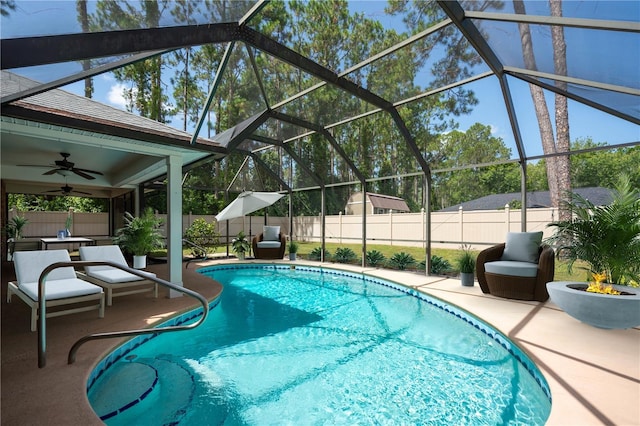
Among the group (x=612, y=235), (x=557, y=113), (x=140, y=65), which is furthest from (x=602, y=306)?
(x=140, y=65)

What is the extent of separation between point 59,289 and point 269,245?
7.31m

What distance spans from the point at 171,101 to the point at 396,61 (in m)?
6.21

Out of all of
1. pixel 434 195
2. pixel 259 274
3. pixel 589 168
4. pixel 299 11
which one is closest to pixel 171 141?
pixel 299 11

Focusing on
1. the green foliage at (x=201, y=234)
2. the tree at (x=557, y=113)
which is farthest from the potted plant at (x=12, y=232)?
the tree at (x=557, y=113)

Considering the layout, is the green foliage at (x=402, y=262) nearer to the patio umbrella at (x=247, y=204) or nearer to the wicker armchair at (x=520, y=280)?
the wicker armchair at (x=520, y=280)

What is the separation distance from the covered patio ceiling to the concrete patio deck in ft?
8.18

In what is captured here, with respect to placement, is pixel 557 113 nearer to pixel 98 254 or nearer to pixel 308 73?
pixel 308 73

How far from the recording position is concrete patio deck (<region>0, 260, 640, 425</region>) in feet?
7.18

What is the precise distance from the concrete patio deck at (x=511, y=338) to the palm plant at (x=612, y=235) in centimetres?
83

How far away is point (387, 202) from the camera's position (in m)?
16.8

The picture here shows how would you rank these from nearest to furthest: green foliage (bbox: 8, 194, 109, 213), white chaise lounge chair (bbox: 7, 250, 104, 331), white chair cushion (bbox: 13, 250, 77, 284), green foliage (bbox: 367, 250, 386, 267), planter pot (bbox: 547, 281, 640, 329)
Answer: planter pot (bbox: 547, 281, 640, 329) → white chaise lounge chair (bbox: 7, 250, 104, 331) → white chair cushion (bbox: 13, 250, 77, 284) → green foliage (bbox: 367, 250, 386, 267) → green foliage (bbox: 8, 194, 109, 213)

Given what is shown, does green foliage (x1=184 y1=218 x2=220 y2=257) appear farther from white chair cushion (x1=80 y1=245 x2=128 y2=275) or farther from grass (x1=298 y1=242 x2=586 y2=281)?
white chair cushion (x1=80 y1=245 x2=128 y2=275)

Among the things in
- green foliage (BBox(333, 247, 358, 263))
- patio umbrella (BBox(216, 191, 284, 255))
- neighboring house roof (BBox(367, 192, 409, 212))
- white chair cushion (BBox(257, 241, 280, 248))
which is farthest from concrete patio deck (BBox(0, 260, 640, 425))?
neighboring house roof (BBox(367, 192, 409, 212))

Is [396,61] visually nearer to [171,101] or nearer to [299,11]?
[299,11]
